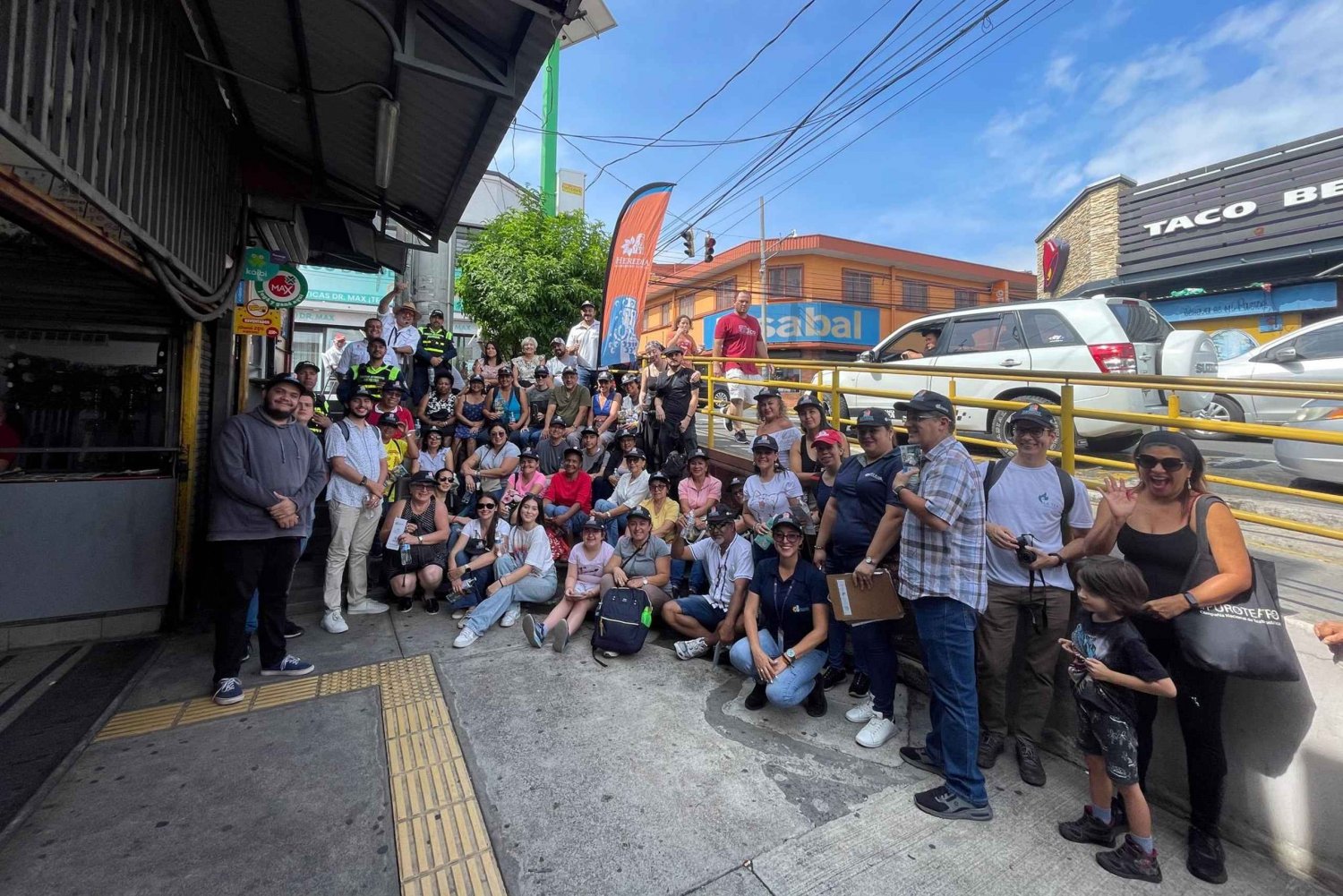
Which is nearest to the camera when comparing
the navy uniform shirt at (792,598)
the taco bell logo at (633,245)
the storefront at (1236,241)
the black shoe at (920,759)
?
the black shoe at (920,759)

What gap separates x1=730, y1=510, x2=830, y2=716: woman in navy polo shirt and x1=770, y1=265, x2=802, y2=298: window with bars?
2431cm

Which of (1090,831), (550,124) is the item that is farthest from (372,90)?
(550,124)

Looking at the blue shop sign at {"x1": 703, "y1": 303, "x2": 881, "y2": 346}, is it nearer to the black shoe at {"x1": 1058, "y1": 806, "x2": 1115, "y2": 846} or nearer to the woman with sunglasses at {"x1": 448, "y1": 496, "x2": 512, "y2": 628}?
the woman with sunglasses at {"x1": 448, "y1": 496, "x2": 512, "y2": 628}

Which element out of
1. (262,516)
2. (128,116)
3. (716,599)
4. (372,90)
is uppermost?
(372,90)

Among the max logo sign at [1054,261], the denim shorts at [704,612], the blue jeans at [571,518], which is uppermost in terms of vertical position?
the max logo sign at [1054,261]

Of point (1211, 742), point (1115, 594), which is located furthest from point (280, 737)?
point (1211, 742)

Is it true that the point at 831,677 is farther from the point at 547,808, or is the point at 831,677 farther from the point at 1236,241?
the point at 1236,241

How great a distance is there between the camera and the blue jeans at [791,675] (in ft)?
11.9

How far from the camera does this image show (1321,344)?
18.5ft

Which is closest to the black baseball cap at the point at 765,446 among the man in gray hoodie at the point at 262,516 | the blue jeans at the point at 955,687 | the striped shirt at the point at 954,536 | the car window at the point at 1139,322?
the striped shirt at the point at 954,536

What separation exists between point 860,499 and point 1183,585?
5.44 feet

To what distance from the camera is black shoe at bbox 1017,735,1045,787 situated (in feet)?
9.97

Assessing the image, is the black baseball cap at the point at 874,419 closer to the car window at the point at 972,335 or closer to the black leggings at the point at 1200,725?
the black leggings at the point at 1200,725

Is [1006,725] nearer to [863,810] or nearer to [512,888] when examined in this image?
[863,810]
